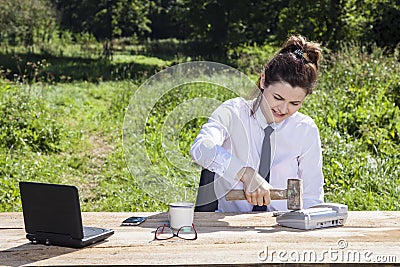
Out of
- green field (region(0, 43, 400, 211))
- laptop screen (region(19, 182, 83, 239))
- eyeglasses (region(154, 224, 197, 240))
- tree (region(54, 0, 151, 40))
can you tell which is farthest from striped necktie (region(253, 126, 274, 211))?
tree (region(54, 0, 151, 40))

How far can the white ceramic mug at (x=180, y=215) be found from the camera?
235 centimetres

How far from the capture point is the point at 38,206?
84.5 inches

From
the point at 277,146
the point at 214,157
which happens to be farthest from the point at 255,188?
the point at 277,146

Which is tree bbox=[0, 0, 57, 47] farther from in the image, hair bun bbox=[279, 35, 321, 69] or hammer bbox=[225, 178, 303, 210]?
hammer bbox=[225, 178, 303, 210]

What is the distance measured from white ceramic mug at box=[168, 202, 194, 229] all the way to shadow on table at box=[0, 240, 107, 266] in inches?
16.1

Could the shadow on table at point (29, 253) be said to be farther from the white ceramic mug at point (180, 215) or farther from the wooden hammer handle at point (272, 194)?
the wooden hammer handle at point (272, 194)

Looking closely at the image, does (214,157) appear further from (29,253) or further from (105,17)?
(105,17)

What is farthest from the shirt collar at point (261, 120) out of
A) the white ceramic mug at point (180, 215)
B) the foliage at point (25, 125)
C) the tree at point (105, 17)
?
the tree at point (105, 17)

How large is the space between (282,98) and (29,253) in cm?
128

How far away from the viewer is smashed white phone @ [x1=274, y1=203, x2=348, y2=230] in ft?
7.93

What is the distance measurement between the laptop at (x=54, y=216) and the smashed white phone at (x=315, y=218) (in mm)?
729

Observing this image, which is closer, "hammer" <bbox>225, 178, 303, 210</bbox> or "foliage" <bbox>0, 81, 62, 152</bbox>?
"hammer" <bbox>225, 178, 303, 210</bbox>

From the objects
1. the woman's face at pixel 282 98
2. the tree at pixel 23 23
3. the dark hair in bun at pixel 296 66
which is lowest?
the woman's face at pixel 282 98

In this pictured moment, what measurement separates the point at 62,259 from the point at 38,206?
242mm
